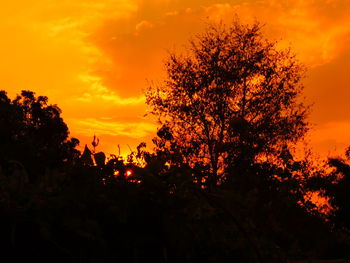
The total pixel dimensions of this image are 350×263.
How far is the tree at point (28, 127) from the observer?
41.5 metres

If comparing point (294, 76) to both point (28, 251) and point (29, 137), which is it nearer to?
point (29, 137)

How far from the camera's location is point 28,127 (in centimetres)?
4978

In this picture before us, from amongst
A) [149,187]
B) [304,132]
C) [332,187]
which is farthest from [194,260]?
[304,132]

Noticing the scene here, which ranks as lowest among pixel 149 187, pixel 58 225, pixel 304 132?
pixel 58 225

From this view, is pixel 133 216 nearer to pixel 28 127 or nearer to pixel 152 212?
pixel 152 212

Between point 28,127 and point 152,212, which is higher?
point 28,127

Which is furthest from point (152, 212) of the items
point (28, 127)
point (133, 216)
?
point (28, 127)

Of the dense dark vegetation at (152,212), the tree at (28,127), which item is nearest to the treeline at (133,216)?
the dense dark vegetation at (152,212)

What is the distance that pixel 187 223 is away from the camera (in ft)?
8.21

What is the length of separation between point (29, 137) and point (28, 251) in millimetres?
43047

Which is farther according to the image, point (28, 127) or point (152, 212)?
point (28, 127)

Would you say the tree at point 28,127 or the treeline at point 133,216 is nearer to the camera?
the treeline at point 133,216

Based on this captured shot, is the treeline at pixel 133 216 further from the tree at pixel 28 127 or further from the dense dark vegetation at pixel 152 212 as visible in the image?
the tree at pixel 28 127

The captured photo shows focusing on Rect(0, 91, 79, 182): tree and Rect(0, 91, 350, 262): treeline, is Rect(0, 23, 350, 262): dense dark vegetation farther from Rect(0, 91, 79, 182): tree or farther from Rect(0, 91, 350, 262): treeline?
Rect(0, 91, 79, 182): tree
